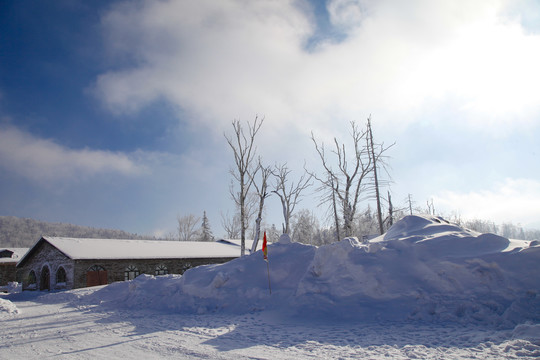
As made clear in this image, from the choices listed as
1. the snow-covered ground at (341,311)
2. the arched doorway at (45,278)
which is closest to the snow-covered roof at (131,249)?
the arched doorway at (45,278)

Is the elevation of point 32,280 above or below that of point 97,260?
below

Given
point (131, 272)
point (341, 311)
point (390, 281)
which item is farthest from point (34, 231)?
point (390, 281)

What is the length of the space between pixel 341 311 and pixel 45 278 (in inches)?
1132

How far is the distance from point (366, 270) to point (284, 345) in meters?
4.25

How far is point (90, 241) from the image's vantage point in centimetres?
3039

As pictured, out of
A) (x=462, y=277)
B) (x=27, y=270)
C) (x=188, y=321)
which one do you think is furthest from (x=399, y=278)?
(x=27, y=270)

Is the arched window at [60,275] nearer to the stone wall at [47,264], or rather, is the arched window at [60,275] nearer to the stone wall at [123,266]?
the stone wall at [47,264]

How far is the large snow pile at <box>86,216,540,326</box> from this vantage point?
27.7 ft

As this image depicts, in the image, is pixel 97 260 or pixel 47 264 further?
pixel 47 264

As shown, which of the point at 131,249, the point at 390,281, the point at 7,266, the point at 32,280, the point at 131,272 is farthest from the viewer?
the point at 7,266

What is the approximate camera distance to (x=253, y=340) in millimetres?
7629

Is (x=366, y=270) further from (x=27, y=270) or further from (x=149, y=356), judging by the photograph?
(x=27, y=270)

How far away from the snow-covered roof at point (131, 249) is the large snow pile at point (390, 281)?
1455cm

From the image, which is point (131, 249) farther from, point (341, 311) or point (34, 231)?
point (34, 231)
